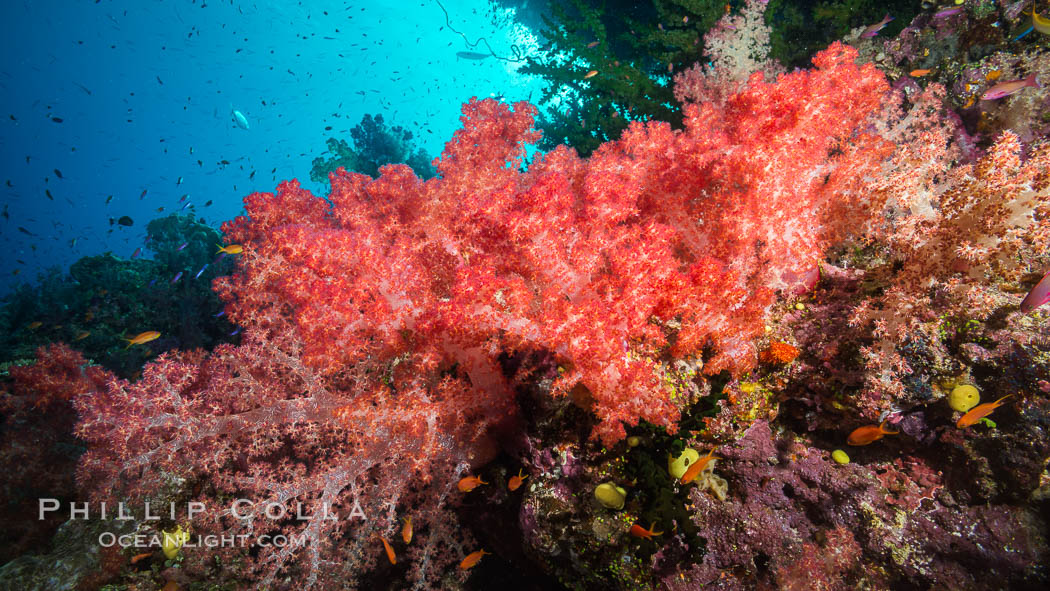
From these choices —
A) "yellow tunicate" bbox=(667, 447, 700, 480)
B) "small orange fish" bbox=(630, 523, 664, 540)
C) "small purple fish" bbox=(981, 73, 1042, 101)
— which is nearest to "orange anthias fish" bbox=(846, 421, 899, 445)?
"yellow tunicate" bbox=(667, 447, 700, 480)

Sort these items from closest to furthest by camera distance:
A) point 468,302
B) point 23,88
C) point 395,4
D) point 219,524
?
point 468,302
point 219,524
point 23,88
point 395,4

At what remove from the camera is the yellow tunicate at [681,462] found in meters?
2.69

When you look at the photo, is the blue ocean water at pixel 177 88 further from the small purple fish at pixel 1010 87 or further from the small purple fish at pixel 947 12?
the small purple fish at pixel 1010 87

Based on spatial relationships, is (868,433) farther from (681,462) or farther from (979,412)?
(681,462)

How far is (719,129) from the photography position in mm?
3318

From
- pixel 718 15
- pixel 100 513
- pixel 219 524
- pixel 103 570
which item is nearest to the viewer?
pixel 219 524

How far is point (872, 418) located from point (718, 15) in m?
6.46

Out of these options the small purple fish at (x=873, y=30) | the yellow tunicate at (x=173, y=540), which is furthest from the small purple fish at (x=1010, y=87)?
the yellow tunicate at (x=173, y=540)

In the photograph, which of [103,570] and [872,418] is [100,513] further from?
[872,418]

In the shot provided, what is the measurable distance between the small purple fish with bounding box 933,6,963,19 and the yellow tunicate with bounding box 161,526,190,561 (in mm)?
10013

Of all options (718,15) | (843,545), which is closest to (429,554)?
(843,545)

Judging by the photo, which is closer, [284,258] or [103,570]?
[284,258]

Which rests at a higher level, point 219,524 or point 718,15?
point 718,15

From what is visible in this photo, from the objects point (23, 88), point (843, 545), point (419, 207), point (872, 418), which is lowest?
point (843, 545)
